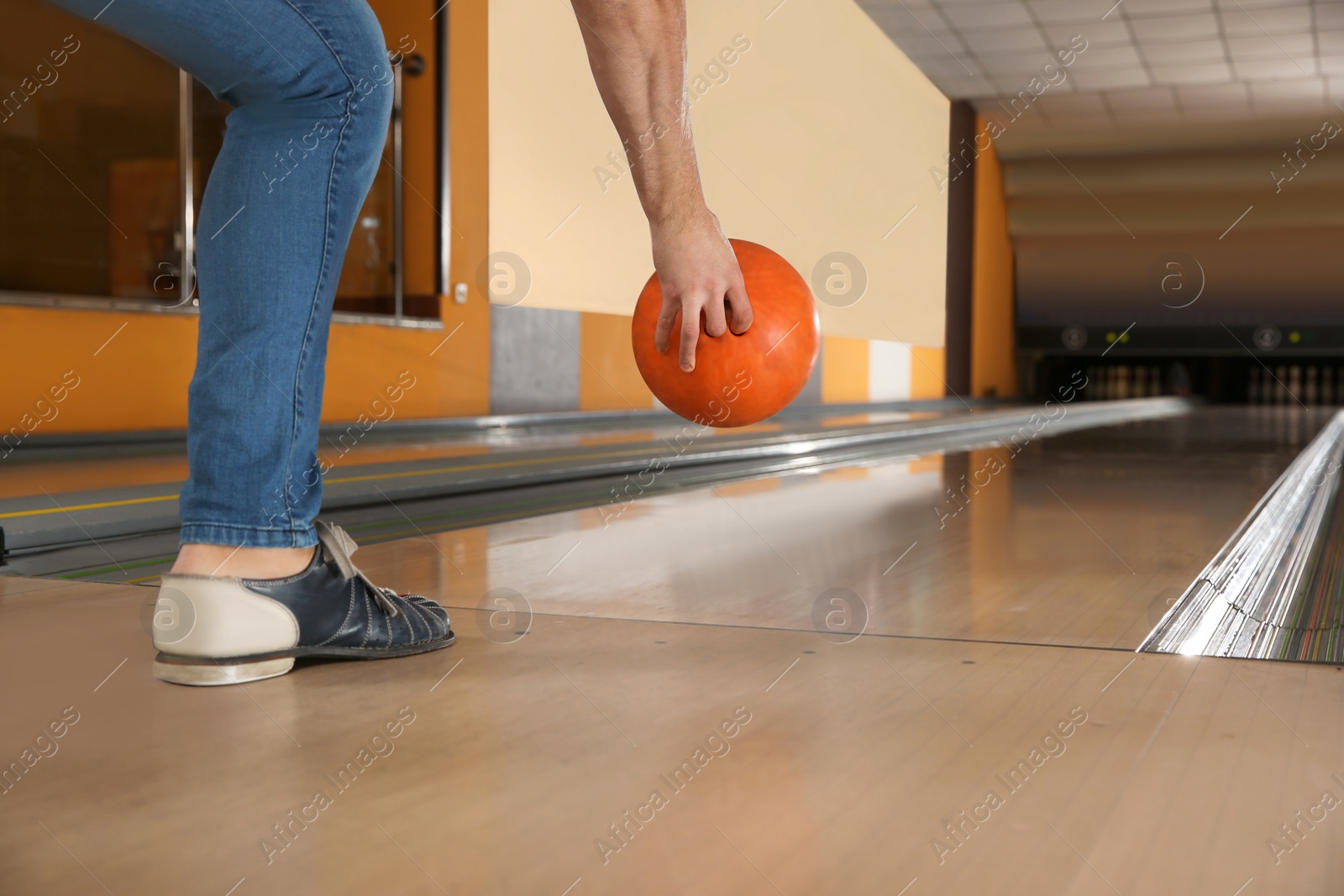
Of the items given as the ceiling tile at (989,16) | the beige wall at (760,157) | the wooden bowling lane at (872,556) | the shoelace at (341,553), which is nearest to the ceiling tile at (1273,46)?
the ceiling tile at (989,16)

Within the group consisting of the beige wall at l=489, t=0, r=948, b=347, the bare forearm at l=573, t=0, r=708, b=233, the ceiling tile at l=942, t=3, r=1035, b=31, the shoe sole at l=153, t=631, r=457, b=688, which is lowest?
A: the shoe sole at l=153, t=631, r=457, b=688

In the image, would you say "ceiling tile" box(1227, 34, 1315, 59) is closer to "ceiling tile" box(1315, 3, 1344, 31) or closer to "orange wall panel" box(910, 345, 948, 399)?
"ceiling tile" box(1315, 3, 1344, 31)

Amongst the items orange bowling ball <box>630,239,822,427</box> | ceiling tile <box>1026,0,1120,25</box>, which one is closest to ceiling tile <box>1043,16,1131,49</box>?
ceiling tile <box>1026,0,1120,25</box>

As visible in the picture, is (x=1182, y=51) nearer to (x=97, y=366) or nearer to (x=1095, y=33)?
(x=1095, y=33)

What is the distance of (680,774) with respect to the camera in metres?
0.65

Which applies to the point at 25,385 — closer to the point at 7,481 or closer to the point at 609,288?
the point at 7,481

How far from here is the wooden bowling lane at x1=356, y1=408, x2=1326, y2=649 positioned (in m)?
1.16

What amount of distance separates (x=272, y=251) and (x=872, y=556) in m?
0.96

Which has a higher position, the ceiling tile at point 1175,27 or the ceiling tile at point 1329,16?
the ceiling tile at point 1175,27

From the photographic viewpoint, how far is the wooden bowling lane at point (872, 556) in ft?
3.82

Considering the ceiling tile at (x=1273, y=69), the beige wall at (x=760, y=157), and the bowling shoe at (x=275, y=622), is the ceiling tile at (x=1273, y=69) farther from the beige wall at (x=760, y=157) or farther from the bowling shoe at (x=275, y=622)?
the bowling shoe at (x=275, y=622)

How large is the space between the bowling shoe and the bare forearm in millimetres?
372

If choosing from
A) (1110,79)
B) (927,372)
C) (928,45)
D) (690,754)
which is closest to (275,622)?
(690,754)

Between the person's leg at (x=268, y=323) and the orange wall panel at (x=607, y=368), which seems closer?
the person's leg at (x=268, y=323)
